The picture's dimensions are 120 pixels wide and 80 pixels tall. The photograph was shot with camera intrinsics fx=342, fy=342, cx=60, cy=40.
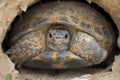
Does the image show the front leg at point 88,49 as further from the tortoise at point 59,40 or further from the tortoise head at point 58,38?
the tortoise head at point 58,38

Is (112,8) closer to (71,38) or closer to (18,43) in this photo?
(71,38)

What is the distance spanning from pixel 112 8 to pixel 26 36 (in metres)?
1.07

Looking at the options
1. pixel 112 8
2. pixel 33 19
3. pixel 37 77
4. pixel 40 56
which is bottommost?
pixel 37 77

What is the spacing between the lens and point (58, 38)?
4.05 metres

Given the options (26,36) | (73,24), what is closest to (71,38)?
(73,24)

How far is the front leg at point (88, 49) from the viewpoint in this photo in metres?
4.04

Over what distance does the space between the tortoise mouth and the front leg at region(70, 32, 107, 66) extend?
0.21ft

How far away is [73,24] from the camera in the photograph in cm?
398

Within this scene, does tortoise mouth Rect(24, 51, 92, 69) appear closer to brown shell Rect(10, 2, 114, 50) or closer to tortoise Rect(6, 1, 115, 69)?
tortoise Rect(6, 1, 115, 69)

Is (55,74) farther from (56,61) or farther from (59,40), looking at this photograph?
(59,40)

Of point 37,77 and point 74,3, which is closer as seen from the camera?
point 37,77

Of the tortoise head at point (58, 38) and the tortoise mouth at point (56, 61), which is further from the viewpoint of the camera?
the tortoise head at point (58, 38)

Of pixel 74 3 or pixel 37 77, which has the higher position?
pixel 74 3

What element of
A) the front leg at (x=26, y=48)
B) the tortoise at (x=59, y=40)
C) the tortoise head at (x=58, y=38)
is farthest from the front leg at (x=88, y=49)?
the front leg at (x=26, y=48)
